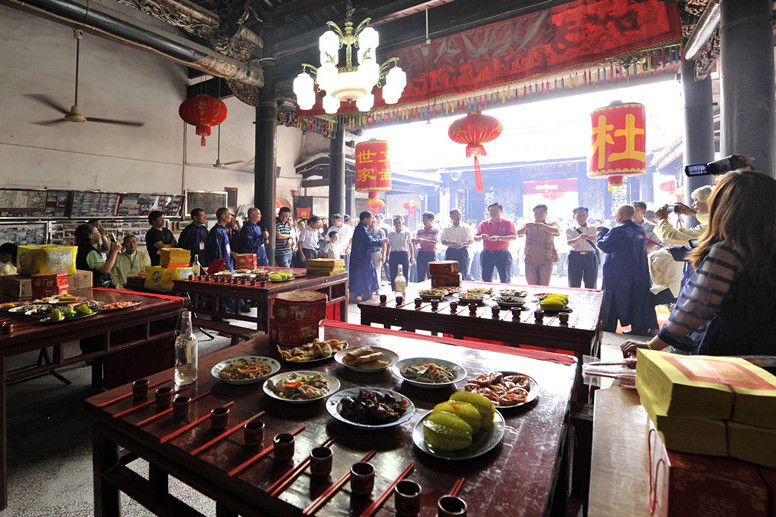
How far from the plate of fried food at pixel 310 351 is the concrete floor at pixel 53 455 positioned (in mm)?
1126

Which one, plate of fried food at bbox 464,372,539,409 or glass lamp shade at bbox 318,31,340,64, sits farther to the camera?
glass lamp shade at bbox 318,31,340,64

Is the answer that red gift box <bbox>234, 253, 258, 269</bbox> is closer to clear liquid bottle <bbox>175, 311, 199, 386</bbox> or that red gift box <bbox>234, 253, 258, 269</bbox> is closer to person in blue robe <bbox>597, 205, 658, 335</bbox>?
clear liquid bottle <bbox>175, 311, 199, 386</bbox>

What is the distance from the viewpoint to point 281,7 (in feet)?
17.5

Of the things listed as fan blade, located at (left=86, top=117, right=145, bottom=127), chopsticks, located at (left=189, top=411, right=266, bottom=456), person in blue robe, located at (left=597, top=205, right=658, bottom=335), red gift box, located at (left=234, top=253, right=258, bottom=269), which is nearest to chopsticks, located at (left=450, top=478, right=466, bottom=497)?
chopsticks, located at (left=189, top=411, right=266, bottom=456)

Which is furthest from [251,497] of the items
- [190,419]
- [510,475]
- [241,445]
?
[510,475]

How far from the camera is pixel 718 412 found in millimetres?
857

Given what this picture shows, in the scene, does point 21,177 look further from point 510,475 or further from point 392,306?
point 510,475

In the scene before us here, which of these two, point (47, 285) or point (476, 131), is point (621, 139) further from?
point (47, 285)

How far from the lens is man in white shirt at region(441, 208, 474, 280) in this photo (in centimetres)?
689

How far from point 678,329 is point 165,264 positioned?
14.5 ft

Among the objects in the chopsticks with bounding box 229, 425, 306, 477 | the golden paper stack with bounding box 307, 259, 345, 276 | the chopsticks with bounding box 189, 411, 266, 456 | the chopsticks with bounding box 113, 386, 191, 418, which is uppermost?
the golden paper stack with bounding box 307, 259, 345, 276

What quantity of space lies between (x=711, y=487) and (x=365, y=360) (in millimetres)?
1087

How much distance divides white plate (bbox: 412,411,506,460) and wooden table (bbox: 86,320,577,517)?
2 cm

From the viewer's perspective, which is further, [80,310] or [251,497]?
[80,310]
